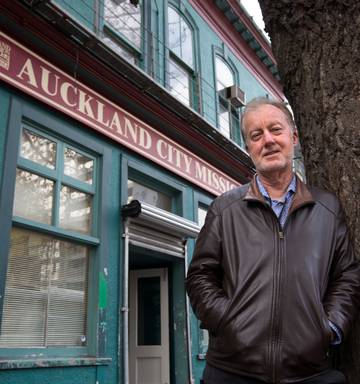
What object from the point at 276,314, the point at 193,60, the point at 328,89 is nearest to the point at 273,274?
the point at 276,314

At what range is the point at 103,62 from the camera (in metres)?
6.47

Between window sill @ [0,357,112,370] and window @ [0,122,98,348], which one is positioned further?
window @ [0,122,98,348]

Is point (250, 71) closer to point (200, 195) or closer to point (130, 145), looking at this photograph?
point (200, 195)

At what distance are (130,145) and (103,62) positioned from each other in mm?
1206

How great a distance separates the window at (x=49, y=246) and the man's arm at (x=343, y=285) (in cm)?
396

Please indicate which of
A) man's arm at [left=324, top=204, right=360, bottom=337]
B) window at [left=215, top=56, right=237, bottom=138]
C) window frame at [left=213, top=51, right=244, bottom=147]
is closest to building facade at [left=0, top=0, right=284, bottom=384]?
window frame at [left=213, top=51, right=244, bottom=147]

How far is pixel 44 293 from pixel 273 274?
162 inches

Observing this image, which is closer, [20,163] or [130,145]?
[20,163]

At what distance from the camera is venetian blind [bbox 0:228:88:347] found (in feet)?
16.4

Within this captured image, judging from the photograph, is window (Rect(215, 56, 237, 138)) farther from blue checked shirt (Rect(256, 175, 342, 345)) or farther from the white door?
blue checked shirt (Rect(256, 175, 342, 345))

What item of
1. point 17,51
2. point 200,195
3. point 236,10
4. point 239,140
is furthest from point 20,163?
point 236,10

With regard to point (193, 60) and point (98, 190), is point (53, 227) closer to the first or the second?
point (98, 190)

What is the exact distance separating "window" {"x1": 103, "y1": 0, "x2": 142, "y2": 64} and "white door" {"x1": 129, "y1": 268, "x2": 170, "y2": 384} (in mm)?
3603

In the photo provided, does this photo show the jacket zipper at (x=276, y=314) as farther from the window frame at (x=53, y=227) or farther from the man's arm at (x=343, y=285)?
the window frame at (x=53, y=227)
